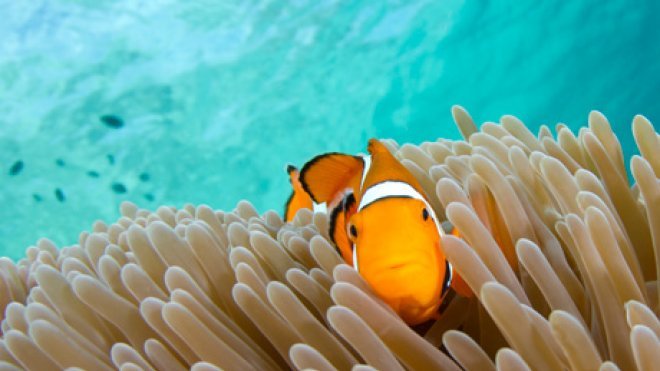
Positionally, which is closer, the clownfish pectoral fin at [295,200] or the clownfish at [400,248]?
the clownfish at [400,248]

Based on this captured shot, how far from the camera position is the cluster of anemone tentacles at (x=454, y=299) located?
2.54 feet

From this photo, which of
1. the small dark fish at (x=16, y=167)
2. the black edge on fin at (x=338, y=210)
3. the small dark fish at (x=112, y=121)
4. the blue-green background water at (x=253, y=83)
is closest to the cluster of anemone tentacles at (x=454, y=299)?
the black edge on fin at (x=338, y=210)

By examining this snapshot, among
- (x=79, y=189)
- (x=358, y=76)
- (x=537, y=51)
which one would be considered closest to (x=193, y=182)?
(x=79, y=189)

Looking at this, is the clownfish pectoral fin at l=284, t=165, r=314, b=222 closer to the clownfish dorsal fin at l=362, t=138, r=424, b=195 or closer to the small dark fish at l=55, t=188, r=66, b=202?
the clownfish dorsal fin at l=362, t=138, r=424, b=195

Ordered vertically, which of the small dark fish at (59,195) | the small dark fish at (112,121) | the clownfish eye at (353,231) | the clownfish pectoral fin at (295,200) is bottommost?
the clownfish eye at (353,231)

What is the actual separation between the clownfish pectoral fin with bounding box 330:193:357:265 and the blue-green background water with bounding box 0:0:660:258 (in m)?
9.02

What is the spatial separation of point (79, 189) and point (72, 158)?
1.18 metres

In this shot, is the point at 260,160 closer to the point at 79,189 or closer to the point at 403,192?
the point at 79,189

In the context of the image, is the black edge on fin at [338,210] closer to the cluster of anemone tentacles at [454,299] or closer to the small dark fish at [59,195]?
the cluster of anemone tentacles at [454,299]

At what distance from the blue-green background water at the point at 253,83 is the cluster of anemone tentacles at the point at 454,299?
890 cm

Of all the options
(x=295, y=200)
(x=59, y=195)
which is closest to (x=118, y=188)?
(x=59, y=195)

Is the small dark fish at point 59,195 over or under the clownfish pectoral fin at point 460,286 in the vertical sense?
over

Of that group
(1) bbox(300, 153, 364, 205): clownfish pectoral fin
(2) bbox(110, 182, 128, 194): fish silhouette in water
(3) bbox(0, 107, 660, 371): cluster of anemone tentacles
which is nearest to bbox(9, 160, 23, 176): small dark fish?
(2) bbox(110, 182, 128, 194): fish silhouette in water

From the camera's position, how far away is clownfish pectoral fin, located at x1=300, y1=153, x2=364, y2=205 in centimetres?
130
